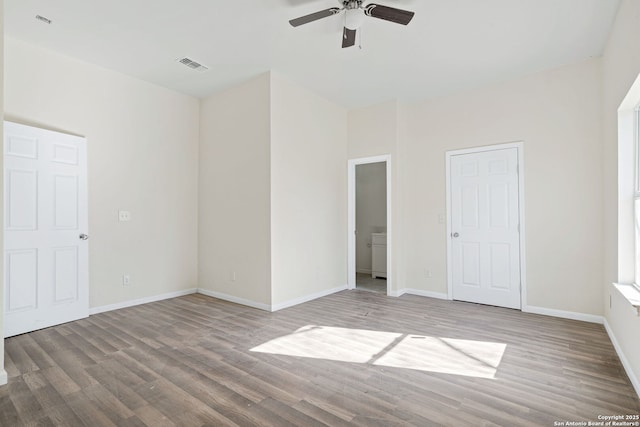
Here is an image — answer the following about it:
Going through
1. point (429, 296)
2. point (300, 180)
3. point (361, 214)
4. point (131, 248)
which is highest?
point (300, 180)

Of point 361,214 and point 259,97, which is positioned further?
point 361,214

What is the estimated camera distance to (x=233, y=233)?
4.63m

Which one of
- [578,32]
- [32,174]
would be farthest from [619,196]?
[32,174]

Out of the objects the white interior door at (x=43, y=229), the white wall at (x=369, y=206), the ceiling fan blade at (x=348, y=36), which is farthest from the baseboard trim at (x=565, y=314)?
the white interior door at (x=43, y=229)

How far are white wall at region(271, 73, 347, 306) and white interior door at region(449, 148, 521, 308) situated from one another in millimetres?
1756

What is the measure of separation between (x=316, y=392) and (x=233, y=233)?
2.84 metres

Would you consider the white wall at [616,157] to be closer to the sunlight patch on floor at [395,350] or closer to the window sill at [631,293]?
the window sill at [631,293]

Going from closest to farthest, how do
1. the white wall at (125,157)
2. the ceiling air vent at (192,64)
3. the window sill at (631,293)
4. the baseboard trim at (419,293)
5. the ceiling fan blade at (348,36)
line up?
the window sill at (631,293)
the ceiling fan blade at (348,36)
the white wall at (125,157)
the ceiling air vent at (192,64)
the baseboard trim at (419,293)

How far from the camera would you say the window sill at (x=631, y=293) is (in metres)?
2.18

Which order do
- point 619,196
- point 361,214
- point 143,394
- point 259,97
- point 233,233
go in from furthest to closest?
1. point 361,214
2. point 233,233
3. point 259,97
4. point 619,196
5. point 143,394

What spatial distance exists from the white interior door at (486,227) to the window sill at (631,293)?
4.64 feet

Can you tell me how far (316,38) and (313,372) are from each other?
10.3ft

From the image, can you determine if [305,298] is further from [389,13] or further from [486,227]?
[389,13]

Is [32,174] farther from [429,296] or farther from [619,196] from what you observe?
[619,196]
